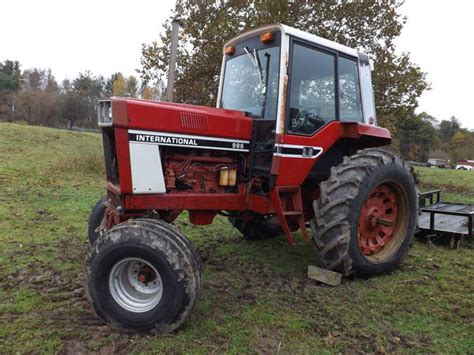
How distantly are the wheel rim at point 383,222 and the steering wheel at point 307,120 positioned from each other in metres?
0.94

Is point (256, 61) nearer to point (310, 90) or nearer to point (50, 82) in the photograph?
point (310, 90)

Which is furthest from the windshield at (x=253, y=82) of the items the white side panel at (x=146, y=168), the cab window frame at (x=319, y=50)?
the white side panel at (x=146, y=168)

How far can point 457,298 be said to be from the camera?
4195mm

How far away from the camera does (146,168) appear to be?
12.7 feet

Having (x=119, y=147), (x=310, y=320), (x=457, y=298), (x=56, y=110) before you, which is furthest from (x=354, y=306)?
(x=56, y=110)

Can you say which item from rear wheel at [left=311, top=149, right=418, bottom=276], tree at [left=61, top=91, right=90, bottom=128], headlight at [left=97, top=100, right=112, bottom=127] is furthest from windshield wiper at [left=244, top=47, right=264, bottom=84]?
tree at [left=61, top=91, right=90, bottom=128]

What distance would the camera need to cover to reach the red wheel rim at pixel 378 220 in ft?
15.7

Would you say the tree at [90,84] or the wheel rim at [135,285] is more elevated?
the tree at [90,84]

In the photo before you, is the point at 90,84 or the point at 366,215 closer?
the point at 366,215

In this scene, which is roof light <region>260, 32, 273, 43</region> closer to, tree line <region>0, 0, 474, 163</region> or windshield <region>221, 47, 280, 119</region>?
windshield <region>221, 47, 280, 119</region>

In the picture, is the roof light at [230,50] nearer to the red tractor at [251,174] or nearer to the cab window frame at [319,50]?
the red tractor at [251,174]

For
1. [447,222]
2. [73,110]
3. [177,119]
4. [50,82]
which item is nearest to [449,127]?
[73,110]

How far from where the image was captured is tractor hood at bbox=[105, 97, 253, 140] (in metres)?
3.71

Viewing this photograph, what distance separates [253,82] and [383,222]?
215cm
